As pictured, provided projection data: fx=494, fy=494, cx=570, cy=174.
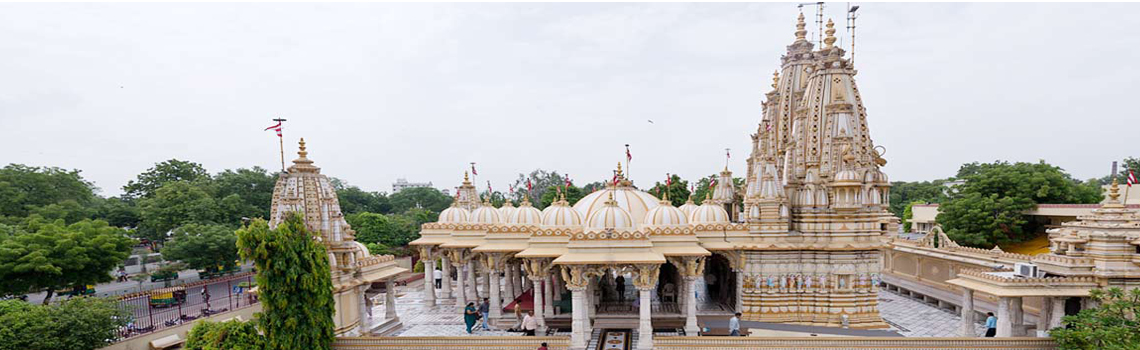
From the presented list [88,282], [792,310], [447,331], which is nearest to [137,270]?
[88,282]

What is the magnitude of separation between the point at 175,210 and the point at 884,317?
4233 cm

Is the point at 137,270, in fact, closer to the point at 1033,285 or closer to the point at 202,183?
the point at 202,183

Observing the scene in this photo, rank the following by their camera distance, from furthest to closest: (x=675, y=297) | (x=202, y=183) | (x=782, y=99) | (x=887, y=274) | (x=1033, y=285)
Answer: (x=202, y=183) < (x=887, y=274) < (x=782, y=99) < (x=675, y=297) < (x=1033, y=285)

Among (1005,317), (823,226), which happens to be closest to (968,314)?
(1005,317)

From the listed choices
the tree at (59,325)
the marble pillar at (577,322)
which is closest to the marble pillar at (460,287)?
the marble pillar at (577,322)

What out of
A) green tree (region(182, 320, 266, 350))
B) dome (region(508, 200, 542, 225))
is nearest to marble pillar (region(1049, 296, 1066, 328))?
dome (region(508, 200, 542, 225))

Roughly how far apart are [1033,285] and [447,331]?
17.9 metres

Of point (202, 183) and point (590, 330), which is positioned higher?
point (202, 183)

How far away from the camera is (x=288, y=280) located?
11.7 metres

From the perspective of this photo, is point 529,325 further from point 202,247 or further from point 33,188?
point 33,188

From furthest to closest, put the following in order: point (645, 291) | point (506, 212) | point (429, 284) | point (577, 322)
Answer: point (429, 284) < point (506, 212) < point (645, 291) < point (577, 322)

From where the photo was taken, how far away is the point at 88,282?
68.4 ft

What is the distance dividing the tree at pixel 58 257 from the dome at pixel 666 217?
74.7 ft

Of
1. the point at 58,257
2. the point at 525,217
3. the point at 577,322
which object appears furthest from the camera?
the point at 58,257
